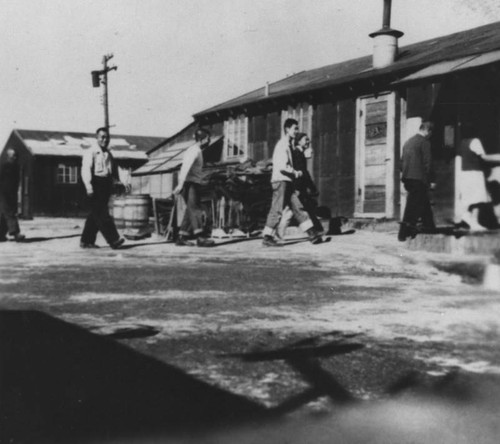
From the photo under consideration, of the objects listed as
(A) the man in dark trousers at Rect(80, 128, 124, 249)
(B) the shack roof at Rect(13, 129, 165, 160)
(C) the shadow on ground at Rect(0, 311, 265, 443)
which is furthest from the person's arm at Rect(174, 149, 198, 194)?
(B) the shack roof at Rect(13, 129, 165, 160)

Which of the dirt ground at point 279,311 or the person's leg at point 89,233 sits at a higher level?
the person's leg at point 89,233

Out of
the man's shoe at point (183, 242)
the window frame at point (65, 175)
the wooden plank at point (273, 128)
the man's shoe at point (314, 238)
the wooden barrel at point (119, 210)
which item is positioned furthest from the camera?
the window frame at point (65, 175)

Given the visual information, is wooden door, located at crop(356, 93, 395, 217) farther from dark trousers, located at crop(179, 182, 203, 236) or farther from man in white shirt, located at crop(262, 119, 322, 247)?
dark trousers, located at crop(179, 182, 203, 236)

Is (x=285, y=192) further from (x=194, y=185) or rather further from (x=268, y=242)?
(x=194, y=185)

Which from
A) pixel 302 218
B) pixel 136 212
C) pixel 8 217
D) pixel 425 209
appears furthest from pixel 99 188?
pixel 425 209

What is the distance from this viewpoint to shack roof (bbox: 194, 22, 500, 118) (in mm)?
13508

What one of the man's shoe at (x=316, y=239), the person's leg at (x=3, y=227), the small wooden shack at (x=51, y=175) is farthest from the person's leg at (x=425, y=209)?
the small wooden shack at (x=51, y=175)

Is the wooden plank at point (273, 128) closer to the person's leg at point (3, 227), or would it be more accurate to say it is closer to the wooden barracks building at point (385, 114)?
the wooden barracks building at point (385, 114)

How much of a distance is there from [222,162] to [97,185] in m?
9.78

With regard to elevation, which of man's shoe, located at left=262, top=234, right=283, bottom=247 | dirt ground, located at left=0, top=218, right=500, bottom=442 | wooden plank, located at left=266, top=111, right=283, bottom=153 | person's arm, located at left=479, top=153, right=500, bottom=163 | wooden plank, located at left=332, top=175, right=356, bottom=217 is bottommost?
dirt ground, located at left=0, top=218, right=500, bottom=442

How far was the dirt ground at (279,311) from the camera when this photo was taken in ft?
11.8

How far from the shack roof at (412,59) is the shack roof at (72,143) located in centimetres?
1998

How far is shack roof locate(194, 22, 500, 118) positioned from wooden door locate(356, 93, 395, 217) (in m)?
0.67

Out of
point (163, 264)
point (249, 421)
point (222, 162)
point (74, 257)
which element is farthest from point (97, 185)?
point (222, 162)
